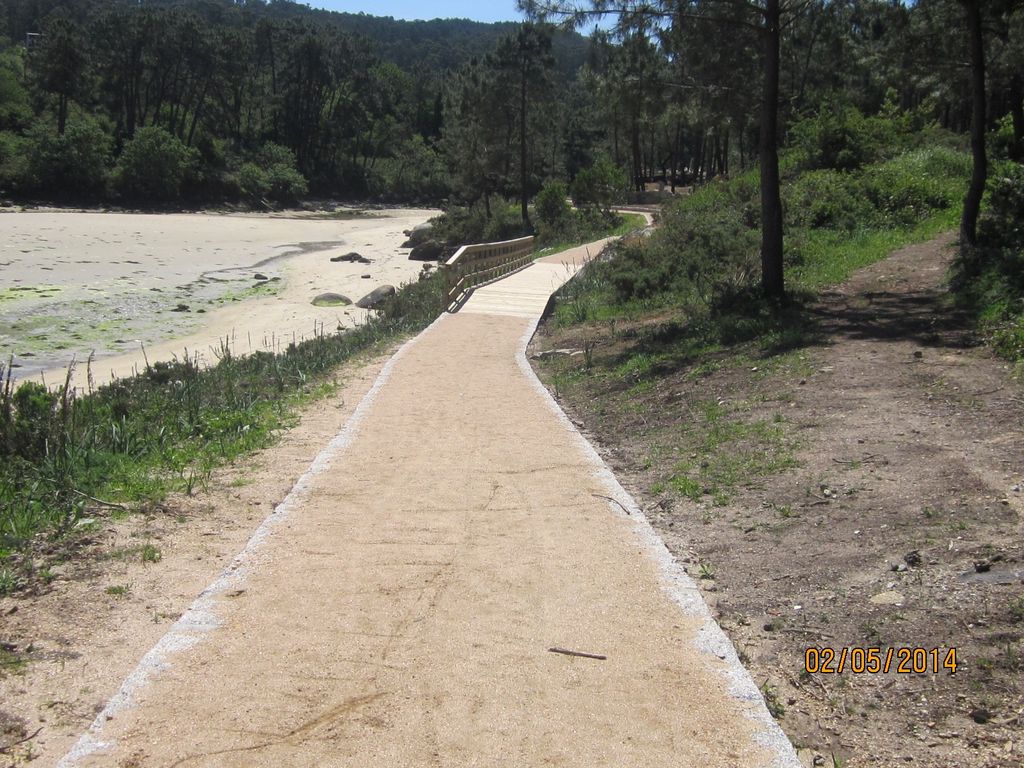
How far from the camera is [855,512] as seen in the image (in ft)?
19.5

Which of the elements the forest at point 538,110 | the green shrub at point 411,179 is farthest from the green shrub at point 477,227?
the green shrub at point 411,179

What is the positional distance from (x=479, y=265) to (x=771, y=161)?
36.9 ft

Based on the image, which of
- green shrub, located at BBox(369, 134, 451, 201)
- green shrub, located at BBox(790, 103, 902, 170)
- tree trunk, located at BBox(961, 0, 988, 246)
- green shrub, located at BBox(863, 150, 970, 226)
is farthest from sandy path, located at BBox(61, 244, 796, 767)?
green shrub, located at BBox(369, 134, 451, 201)

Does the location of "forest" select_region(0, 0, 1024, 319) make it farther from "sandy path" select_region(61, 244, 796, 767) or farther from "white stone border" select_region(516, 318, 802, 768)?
"sandy path" select_region(61, 244, 796, 767)

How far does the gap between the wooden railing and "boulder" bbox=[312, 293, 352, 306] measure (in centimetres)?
609

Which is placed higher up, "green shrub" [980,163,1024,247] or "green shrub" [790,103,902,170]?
"green shrub" [790,103,902,170]

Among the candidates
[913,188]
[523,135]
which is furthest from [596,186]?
[913,188]

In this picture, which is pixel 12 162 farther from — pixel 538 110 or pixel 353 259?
pixel 538 110

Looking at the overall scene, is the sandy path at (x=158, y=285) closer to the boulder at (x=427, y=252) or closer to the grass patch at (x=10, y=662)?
the boulder at (x=427, y=252)

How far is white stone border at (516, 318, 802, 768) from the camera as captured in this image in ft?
12.4

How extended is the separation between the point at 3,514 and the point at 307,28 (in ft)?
369

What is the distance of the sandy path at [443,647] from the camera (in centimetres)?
376

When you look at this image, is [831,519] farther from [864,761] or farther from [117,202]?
[117,202]

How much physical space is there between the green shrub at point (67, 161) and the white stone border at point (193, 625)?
67.8m
